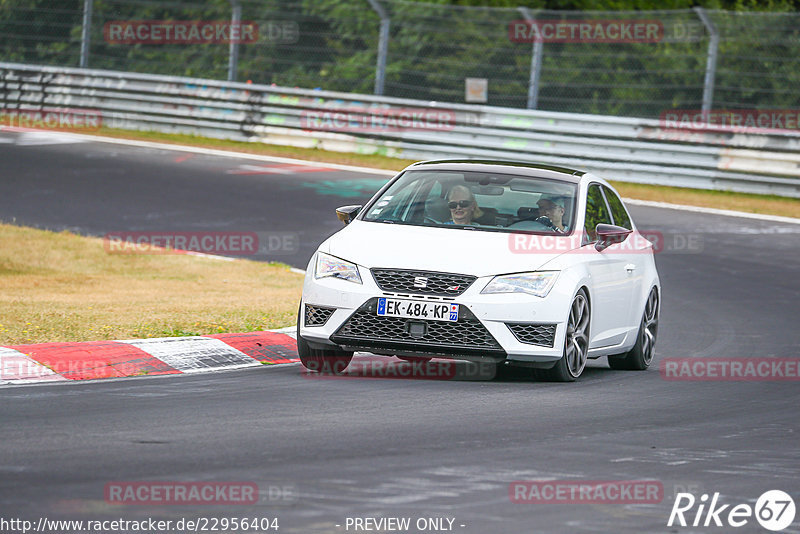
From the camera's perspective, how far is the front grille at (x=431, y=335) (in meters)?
9.34

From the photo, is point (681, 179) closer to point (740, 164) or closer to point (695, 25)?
point (740, 164)

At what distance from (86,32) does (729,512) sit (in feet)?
83.1

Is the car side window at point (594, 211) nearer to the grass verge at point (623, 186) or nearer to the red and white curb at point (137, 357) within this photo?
the red and white curb at point (137, 357)

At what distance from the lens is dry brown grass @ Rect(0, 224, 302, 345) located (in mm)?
11109

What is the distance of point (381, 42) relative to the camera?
1058 inches

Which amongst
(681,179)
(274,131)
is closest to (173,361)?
(681,179)

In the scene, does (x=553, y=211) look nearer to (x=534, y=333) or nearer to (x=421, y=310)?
(x=534, y=333)
